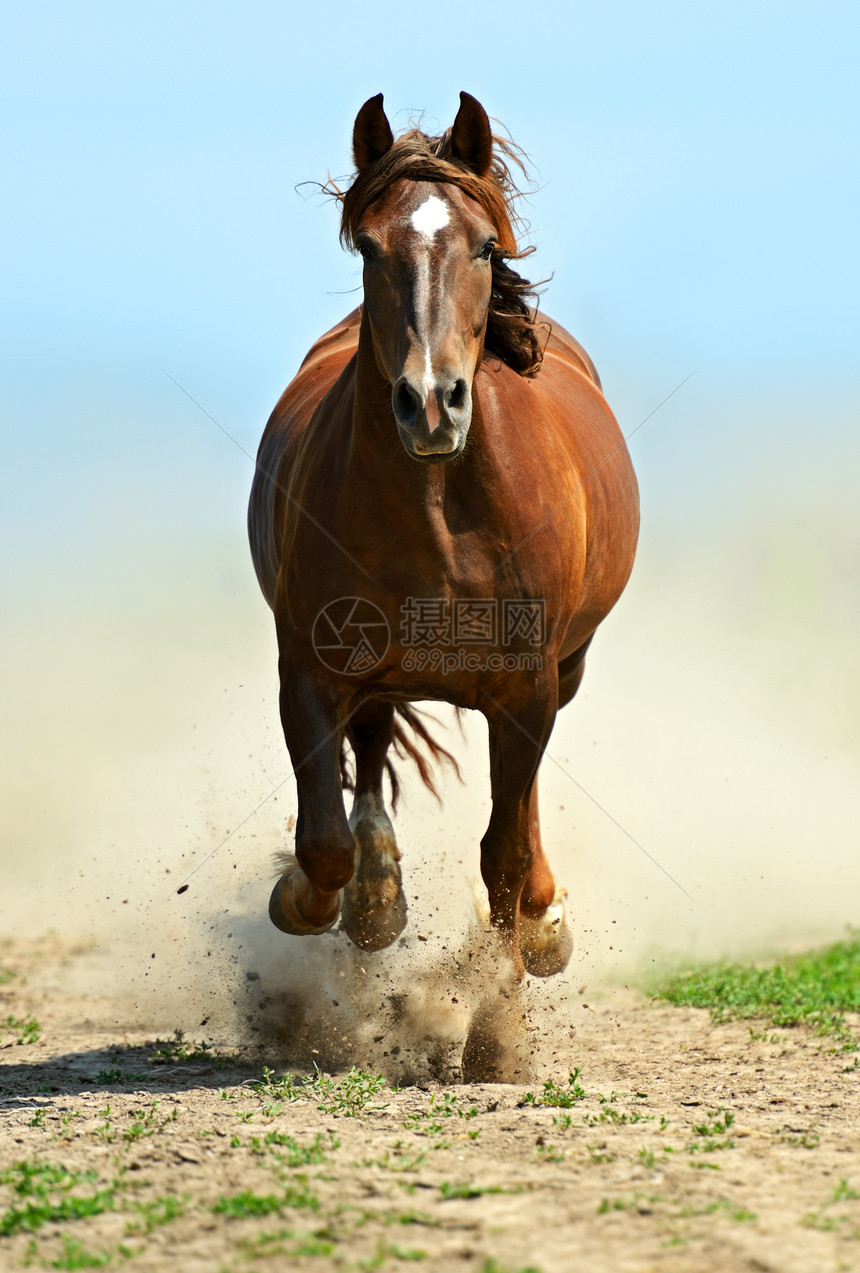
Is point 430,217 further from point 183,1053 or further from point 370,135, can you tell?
point 183,1053

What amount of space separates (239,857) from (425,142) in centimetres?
355

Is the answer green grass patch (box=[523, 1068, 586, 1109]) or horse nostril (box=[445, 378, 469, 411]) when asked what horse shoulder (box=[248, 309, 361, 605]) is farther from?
green grass patch (box=[523, 1068, 586, 1109])

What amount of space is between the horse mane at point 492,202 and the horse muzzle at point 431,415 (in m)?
0.80

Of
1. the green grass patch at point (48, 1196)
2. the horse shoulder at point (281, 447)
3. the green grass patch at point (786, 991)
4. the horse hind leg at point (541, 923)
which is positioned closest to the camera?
the green grass patch at point (48, 1196)

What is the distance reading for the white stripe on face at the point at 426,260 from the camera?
335 centimetres

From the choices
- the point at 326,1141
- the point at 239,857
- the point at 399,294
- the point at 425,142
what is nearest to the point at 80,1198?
the point at 326,1141

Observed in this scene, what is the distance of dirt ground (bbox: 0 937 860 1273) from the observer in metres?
2.32

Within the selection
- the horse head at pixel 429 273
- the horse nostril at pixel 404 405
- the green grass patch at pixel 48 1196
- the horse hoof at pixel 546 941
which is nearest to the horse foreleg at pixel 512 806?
the horse hoof at pixel 546 941

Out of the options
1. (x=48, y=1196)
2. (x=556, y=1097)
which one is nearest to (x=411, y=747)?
(x=556, y=1097)

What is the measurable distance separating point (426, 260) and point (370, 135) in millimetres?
675

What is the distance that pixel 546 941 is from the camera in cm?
508

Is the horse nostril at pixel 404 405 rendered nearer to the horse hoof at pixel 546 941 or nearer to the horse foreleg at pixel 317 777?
the horse foreleg at pixel 317 777

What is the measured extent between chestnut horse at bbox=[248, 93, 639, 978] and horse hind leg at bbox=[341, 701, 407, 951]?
1.51 ft

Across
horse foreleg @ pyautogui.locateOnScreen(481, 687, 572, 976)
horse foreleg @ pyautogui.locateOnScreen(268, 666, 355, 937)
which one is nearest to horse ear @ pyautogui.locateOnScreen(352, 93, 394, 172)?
horse foreleg @ pyautogui.locateOnScreen(268, 666, 355, 937)
